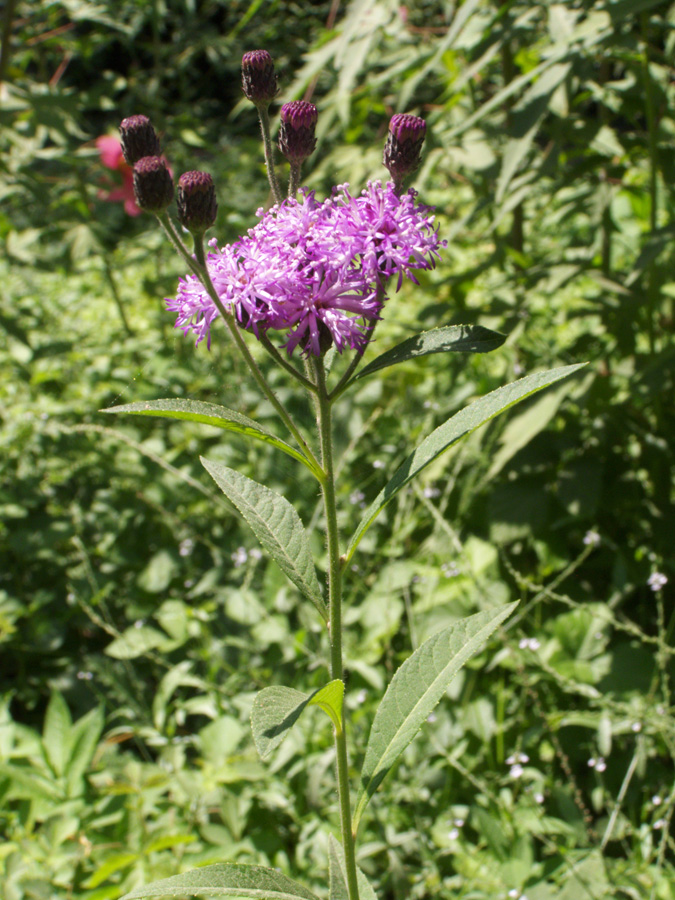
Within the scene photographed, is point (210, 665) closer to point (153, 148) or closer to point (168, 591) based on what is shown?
point (168, 591)

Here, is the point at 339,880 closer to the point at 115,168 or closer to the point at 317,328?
the point at 317,328

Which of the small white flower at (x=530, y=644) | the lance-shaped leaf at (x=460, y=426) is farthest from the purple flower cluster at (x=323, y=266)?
the small white flower at (x=530, y=644)

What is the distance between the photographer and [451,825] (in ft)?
5.24

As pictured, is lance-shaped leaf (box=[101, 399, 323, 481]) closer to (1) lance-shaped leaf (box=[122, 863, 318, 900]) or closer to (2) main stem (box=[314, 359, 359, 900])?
(2) main stem (box=[314, 359, 359, 900])

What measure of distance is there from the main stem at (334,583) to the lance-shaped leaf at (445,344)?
0.05m

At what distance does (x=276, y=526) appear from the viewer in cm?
96

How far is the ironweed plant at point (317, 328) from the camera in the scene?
0.80m

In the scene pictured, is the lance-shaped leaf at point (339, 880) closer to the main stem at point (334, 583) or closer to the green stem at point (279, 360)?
the main stem at point (334, 583)

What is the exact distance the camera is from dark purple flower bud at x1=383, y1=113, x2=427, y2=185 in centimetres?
87

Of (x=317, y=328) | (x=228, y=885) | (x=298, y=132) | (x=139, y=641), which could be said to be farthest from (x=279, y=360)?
(x=139, y=641)

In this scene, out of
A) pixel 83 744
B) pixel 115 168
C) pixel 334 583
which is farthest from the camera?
pixel 115 168

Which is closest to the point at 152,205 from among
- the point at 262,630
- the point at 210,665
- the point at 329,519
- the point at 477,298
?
the point at 329,519

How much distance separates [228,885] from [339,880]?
18cm

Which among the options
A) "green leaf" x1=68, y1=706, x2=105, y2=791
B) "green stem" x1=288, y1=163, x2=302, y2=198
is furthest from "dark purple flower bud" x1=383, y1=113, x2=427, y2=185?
"green leaf" x1=68, y1=706, x2=105, y2=791
